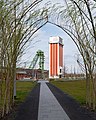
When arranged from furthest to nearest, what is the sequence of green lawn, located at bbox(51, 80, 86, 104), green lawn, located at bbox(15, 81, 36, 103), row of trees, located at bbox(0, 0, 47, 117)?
green lawn, located at bbox(51, 80, 86, 104)
green lawn, located at bbox(15, 81, 36, 103)
row of trees, located at bbox(0, 0, 47, 117)

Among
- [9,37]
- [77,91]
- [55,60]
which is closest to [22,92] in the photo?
[77,91]

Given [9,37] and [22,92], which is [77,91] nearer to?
[22,92]

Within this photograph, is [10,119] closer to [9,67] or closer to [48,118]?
[48,118]

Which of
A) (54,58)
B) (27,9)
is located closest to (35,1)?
(27,9)

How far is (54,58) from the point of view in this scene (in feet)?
353

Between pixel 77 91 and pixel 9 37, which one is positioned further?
pixel 77 91

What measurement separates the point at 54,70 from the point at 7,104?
9728 cm

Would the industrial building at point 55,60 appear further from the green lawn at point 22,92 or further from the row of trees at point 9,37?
the row of trees at point 9,37

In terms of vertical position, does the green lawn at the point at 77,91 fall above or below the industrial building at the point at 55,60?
below

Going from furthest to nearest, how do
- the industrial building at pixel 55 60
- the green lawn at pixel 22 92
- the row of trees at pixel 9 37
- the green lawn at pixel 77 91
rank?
the industrial building at pixel 55 60 → the green lawn at pixel 77 91 → the green lawn at pixel 22 92 → the row of trees at pixel 9 37

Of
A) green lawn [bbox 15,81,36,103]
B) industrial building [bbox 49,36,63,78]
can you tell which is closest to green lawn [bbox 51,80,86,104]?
green lawn [bbox 15,81,36,103]

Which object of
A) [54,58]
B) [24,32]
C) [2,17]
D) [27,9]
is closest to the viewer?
[2,17]

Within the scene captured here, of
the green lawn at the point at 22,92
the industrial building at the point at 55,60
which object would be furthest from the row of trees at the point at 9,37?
the industrial building at the point at 55,60

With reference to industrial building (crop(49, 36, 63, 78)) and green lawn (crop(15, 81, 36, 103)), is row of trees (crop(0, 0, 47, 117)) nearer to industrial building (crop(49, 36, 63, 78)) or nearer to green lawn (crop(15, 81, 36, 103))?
green lawn (crop(15, 81, 36, 103))
